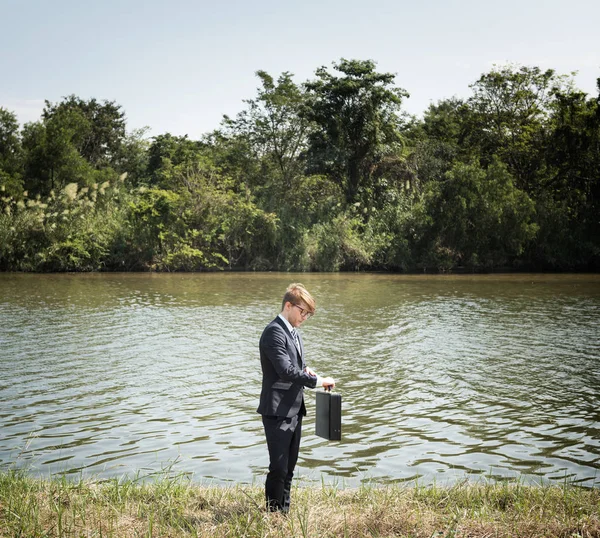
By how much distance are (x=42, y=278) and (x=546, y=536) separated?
34.0 metres

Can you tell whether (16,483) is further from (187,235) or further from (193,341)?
(187,235)

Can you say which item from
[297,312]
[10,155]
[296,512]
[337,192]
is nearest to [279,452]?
[296,512]

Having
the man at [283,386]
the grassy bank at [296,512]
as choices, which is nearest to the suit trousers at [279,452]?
the man at [283,386]

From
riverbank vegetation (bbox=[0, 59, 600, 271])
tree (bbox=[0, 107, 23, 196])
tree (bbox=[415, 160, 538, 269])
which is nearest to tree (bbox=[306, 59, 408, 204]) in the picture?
riverbank vegetation (bbox=[0, 59, 600, 271])

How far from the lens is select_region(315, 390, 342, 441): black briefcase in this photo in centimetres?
518

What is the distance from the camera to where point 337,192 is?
49.1 metres

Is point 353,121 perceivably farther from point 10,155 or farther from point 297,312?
point 297,312

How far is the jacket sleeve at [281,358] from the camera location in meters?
5.02

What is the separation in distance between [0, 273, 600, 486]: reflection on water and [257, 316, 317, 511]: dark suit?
2365mm

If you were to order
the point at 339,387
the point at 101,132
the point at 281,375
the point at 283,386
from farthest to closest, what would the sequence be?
the point at 101,132 → the point at 339,387 → the point at 283,386 → the point at 281,375

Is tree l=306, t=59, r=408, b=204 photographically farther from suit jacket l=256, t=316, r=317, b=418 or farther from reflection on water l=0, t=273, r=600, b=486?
suit jacket l=256, t=316, r=317, b=418

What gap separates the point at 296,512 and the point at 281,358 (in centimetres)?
126

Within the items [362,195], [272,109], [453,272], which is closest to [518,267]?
[453,272]

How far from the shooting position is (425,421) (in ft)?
32.2
